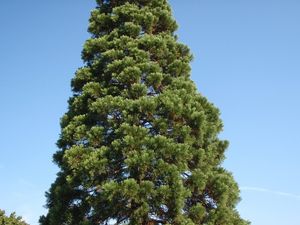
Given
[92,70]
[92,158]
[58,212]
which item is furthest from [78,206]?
[92,70]

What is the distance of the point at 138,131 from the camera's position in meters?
12.6

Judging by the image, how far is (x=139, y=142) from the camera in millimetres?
12273

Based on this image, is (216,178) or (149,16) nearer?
(216,178)

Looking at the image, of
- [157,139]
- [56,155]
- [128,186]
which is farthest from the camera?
[56,155]

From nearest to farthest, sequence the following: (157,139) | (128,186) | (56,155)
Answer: (128,186), (157,139), (56,155)

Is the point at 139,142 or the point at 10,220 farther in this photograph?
the point at 10,220

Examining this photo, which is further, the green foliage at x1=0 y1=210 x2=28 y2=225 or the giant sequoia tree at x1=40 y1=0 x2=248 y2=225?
the green foliage at x1=0 y1=210 x2=28 y2=225

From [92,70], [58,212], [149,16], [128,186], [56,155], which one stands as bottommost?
[58,212]

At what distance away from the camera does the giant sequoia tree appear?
466 inches

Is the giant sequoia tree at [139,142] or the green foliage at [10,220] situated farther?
the green foliage at [10,220]

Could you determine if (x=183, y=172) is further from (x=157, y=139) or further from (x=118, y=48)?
(x=118, y=48)

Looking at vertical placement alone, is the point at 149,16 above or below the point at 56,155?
above

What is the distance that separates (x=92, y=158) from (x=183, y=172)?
2.86 meters

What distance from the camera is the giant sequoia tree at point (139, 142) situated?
1184 cm
